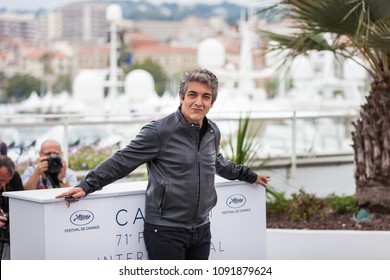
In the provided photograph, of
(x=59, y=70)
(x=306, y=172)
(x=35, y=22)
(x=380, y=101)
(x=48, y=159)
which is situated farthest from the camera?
(x=35, y=22)

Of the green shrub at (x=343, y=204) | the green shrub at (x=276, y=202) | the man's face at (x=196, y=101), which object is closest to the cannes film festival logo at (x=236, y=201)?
the man's face at (x=196, y=101)

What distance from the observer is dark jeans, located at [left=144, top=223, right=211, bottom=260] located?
5.02 m

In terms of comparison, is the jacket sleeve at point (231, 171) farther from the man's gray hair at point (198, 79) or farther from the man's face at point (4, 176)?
the man's face at point (4, 176)

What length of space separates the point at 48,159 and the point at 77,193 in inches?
81.3

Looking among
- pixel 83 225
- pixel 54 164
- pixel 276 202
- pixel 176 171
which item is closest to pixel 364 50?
pixel 276 202

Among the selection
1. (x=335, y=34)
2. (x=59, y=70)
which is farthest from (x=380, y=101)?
(x=59, y=70)

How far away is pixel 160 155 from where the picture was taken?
16.5ft

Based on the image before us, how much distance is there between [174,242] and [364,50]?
485 centimetres

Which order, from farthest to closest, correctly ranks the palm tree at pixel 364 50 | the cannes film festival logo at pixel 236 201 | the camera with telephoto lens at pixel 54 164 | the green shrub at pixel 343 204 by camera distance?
the green shrub at pixel 343 204
the palm tree at pixel 364 50
the camera with telephoto lens at pixel 54 164
the cannes film festival logo at pixel 236 201

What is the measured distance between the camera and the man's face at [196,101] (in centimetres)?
503

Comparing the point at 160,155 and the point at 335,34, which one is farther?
the point at 335,34

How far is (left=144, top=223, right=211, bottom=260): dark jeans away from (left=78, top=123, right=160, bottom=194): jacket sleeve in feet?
1.15

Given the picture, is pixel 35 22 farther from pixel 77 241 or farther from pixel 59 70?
pixel 77 241

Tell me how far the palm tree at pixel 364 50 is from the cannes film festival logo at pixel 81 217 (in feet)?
14.1
